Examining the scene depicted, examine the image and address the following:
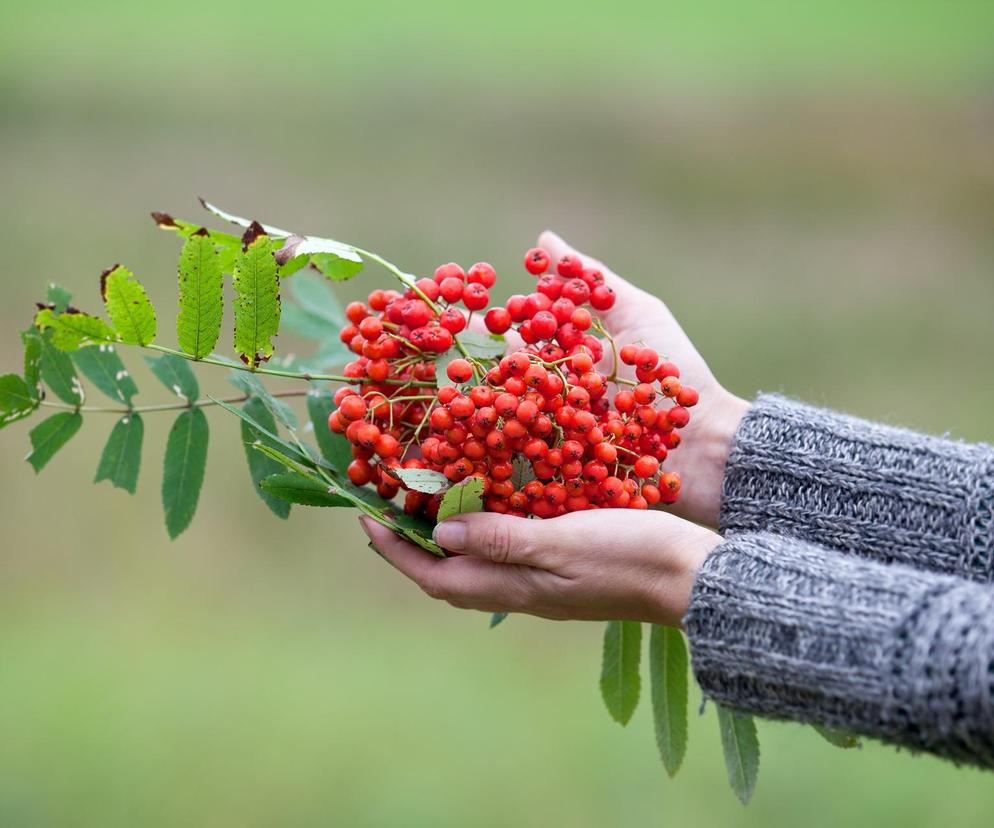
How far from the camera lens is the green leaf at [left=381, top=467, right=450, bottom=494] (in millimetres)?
1074

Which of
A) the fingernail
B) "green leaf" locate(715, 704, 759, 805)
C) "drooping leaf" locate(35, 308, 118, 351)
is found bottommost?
"green leaf" locate(715, 704, 759, 805)

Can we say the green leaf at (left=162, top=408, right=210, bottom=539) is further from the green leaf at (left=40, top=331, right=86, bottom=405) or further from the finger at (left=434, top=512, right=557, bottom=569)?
the finger at (left=434, top=512, right=557, bottom=569)

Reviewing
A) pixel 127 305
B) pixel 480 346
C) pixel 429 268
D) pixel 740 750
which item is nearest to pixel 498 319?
pixel 480 346

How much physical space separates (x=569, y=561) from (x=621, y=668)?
1.09 ft

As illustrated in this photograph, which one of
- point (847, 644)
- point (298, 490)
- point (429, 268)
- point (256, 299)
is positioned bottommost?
point (847, 644)

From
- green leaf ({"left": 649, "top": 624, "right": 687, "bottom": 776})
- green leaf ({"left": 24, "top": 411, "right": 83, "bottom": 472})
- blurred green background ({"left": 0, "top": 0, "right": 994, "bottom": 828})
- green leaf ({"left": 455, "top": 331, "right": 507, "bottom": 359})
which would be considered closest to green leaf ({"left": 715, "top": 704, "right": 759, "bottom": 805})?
green leaf ({"left": 649, "top": 624, "right": 687, "bottom": 776})

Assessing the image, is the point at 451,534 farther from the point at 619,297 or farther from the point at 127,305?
the point at 619,297

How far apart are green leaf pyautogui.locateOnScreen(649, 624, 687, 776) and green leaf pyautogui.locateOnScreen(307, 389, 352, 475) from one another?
1.62 feet

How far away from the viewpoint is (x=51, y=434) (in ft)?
4.14

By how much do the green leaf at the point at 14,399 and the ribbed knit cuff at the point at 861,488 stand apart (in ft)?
2.97

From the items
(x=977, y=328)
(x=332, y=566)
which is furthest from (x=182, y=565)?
(x=977, y=328)

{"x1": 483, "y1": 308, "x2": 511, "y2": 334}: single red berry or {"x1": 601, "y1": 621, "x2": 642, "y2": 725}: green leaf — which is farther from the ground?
{"x1": 483, "y1": 308, "x2": 511, "y2": 334}: single red berry

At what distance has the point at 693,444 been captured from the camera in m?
1.47

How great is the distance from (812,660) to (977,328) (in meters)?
3.69
